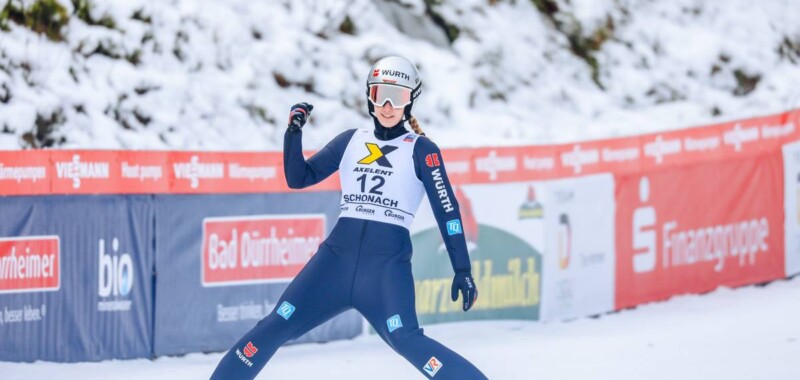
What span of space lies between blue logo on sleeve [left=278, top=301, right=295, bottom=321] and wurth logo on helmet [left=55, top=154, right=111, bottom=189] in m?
3.45

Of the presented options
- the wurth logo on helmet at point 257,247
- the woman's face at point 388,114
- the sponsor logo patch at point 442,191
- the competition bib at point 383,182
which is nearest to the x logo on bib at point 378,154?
the competition bib at point 383,182

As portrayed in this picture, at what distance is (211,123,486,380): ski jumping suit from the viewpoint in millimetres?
4957

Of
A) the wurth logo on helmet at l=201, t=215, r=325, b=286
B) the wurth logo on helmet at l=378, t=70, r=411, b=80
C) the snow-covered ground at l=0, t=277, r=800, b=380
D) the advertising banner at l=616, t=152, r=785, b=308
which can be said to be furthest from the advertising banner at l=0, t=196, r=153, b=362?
the advertising banner at l=616, t=152, r=785, b=308

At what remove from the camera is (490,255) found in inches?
394

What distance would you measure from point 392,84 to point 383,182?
45cm

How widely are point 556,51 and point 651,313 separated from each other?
323 inches

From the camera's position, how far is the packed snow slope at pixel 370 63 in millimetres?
12453

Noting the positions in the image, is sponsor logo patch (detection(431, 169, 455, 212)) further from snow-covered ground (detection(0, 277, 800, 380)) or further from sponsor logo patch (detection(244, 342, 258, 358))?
snow-covered ground (detection(0, 277, 800, 380))

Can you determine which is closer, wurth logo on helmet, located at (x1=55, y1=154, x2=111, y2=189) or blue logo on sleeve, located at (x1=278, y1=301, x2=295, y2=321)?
blue logo on sleeve, located at (x1=278, y1=301, x2=295, y2=321)

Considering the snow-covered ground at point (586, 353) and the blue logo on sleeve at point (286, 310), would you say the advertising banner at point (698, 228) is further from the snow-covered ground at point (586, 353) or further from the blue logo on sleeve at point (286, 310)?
the blue logo on sleeve at point (286, 310)

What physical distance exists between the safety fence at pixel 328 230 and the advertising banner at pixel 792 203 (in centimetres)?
2

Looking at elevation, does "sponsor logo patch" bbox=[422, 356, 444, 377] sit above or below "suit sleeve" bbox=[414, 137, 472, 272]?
below

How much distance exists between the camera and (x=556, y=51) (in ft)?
59.9

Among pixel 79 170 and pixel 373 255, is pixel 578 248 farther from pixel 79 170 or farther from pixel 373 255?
pixel 373 255
